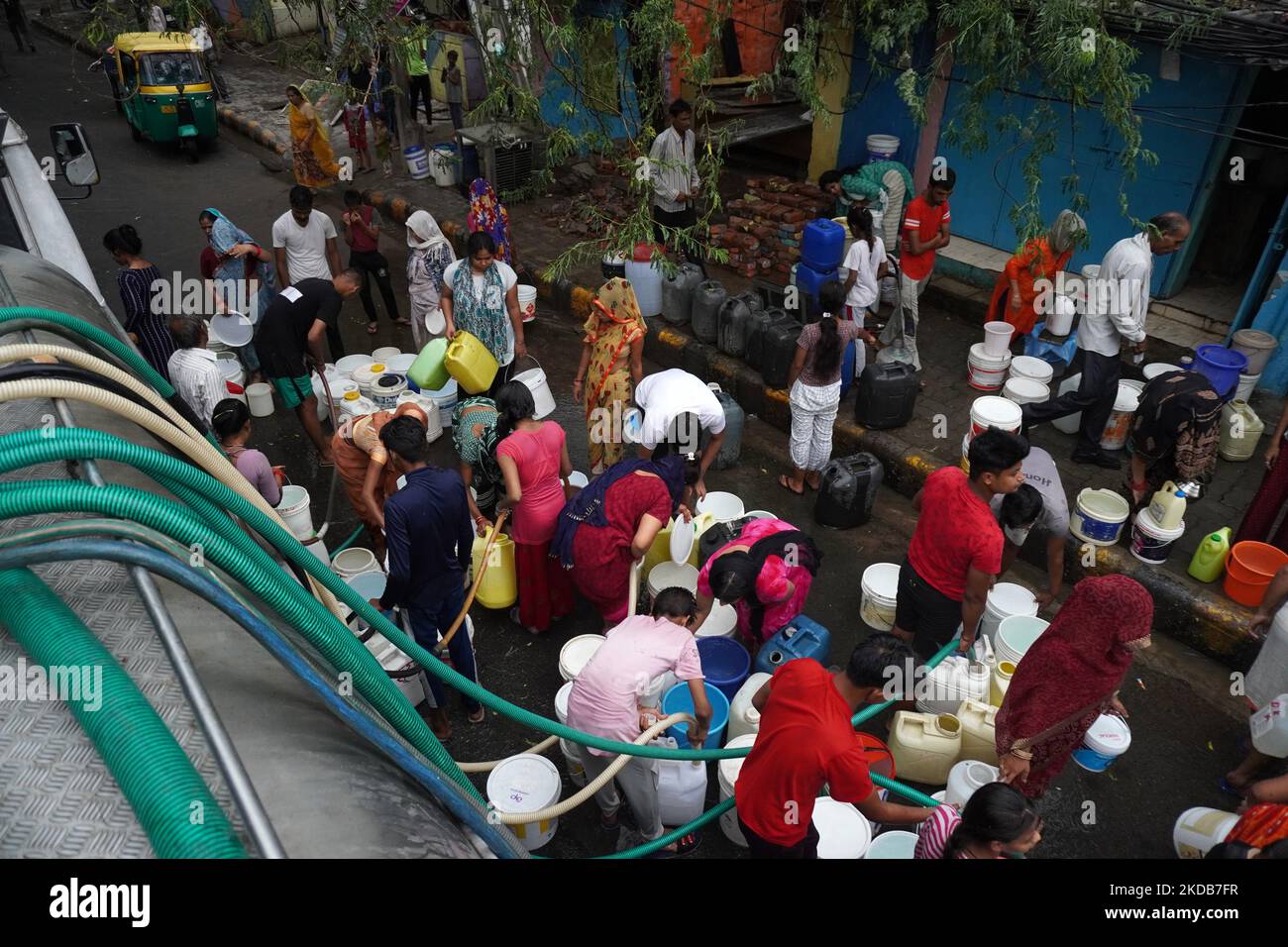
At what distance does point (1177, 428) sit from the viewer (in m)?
5.05

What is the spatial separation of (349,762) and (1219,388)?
6.50 meters

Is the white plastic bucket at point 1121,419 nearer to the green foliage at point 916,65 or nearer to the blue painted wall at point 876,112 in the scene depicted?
the green foliage at point 916,65

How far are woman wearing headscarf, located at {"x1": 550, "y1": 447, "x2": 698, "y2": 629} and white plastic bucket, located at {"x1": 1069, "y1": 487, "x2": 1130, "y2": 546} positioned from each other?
2818 mm

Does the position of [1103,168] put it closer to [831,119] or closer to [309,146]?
[831,119]

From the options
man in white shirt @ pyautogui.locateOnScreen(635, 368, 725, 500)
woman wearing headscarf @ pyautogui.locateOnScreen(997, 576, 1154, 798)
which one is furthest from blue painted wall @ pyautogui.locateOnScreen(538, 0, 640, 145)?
woman wearing headscarf @ pyautogui.locateOnScreen(997, 576, 1154, 798)

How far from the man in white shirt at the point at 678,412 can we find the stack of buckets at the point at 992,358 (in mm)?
2879

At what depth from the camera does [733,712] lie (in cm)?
413

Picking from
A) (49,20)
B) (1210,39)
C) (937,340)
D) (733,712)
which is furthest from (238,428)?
(49,20)

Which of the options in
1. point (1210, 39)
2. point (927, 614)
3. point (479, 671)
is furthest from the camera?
point (1210, 39)

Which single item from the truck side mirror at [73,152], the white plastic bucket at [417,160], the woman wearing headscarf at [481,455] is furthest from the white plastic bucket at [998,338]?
the white plastic bucket at [417,160]

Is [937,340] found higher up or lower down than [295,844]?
lower down

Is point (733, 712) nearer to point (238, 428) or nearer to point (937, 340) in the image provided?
point (238, 428)

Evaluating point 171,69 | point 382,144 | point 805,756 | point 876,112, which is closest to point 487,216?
point 876,112

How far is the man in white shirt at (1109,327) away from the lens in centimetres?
573
